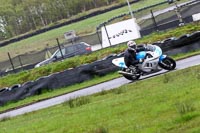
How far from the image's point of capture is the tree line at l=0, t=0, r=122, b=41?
400 ft

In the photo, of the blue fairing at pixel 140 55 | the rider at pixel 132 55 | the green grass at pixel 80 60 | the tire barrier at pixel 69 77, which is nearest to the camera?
the rider at pixel 132 55

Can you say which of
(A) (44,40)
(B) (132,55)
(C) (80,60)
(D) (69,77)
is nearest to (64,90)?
(D) (69,77)

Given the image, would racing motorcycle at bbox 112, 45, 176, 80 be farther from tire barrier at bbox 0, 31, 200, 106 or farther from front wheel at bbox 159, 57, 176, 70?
tire barrier at bbox 0, 31, 200, 106

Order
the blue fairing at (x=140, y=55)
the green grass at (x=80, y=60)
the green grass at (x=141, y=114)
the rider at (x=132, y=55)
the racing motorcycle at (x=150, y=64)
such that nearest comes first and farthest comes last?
1. the green grass at (x=141, y=114)
2. the racing motorcycle at (x=150, y=64)
3. the rider at (x=132, y=55)
4. the blue fairing at (x=140, y=55)
5. the green grass at (x=80, y=60)

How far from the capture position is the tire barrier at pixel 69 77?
1026 inches

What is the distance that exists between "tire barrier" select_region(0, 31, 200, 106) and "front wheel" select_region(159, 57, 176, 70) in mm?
5817

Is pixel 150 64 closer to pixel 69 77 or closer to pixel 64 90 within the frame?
pixel 64 90

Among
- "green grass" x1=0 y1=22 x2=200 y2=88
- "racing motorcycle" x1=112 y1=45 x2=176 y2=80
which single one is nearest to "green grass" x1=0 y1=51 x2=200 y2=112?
"racing motorcycle" x1=112 y1=45 x2=176 y2=80

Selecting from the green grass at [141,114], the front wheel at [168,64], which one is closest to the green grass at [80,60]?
the front wheel at [168,64]

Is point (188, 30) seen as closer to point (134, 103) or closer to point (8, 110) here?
point (8, 110)

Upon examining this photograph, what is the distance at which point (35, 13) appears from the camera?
420 ft

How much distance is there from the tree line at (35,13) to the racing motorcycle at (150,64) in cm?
10028

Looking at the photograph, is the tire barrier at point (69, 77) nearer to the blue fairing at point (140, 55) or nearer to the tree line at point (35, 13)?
the blue fairing at point (140, 55)

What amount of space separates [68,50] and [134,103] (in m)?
29.1
